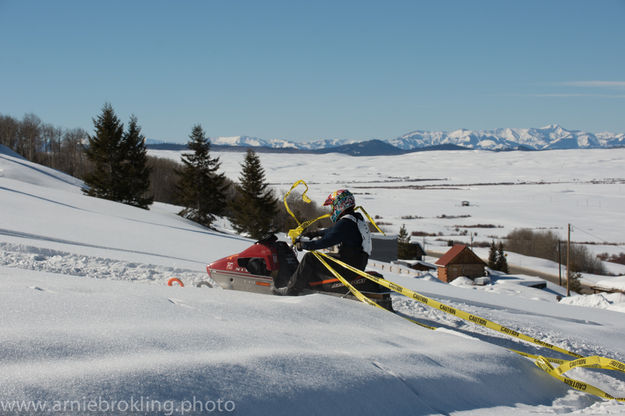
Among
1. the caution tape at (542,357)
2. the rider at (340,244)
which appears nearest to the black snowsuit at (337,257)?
the rider at (340,244)

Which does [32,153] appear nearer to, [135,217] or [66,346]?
[135,217]

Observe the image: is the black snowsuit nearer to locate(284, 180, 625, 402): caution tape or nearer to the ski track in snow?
locate(284, 180, 625, 402): caution tape

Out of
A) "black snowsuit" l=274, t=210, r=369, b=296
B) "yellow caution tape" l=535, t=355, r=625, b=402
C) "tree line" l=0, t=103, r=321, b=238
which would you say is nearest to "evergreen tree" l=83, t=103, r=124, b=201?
"tree line" l=0, t=103, r=321, b=238

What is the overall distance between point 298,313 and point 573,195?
13124 cm

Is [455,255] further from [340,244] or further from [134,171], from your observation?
[340,244]

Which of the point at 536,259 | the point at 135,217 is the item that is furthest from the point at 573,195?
the point at 135,217

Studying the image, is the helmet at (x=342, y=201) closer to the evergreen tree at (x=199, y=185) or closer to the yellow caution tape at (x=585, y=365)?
the yellow caution tape at (x=585, y=365)

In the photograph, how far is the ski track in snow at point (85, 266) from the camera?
314 inches

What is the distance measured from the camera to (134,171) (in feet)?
133

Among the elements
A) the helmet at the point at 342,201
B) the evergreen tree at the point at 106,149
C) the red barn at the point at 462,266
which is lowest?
the red barn at the point at 462,266

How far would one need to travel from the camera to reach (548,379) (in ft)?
16.3

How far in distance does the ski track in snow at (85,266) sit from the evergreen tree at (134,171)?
3285 centimetres

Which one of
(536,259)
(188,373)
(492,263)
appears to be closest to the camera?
(188,373)

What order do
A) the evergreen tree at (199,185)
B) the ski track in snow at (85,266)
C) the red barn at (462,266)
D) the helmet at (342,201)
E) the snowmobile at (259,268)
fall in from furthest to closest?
the red barn at (462,266) < the evergreen tree at (199,185) < the ski track in snow at (85,266) < the snowmobile at (259,268) < the helmet at (342,201)
